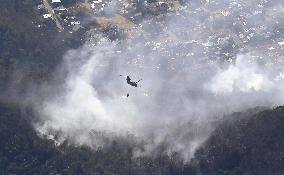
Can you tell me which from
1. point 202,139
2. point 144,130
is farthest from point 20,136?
point 202,139

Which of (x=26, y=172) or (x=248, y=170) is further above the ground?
(x=248, y=170)

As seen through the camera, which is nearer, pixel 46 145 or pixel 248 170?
pixel 248 170

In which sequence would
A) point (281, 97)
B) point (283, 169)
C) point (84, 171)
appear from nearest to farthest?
point (283, 169) → point (84, 171) → point (281, 97)

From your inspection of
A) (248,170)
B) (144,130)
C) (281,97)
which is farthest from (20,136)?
(281,97)

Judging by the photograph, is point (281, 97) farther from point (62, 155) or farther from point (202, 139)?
point (62, 155)

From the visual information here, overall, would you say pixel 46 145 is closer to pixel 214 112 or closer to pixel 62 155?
pixel 62 155

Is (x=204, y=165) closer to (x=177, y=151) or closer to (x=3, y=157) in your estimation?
(x=177, y=151)

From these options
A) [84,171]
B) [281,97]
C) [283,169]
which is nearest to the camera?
[283,169]

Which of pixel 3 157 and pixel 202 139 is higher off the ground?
pixel 202 139
